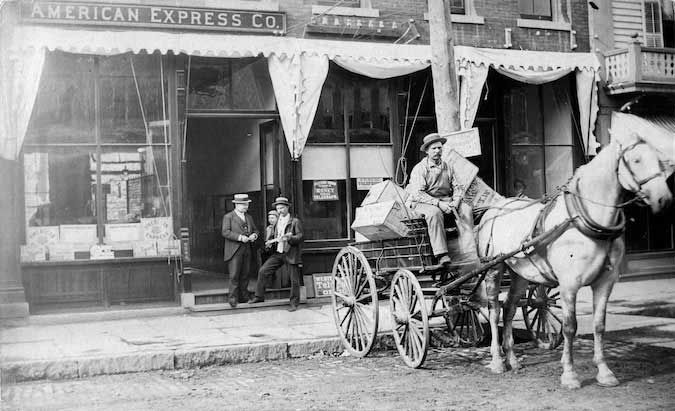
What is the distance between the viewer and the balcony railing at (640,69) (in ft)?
52.0

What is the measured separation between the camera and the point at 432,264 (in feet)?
27.6

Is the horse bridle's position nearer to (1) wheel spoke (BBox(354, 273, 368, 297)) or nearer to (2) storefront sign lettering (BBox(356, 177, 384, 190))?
(1) wheel spoke (BBox(354, 273, 368, 297))

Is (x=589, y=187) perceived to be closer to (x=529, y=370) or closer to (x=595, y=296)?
(x=595, y=296)

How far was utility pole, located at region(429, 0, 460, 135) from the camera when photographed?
33.2 feet

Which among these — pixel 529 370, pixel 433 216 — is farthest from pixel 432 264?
pixel 529 370

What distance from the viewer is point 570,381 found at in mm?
6926

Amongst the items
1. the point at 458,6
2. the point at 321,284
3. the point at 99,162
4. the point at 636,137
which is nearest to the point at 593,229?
the point at 636,137

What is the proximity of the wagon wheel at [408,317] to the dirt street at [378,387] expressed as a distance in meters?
0.19

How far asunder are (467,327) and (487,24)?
323 inches

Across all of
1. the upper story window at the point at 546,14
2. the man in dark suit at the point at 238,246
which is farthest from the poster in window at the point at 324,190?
the upper story window at the point at 546,14

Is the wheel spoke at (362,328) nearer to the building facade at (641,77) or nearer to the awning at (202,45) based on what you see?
the awning at (202,45)

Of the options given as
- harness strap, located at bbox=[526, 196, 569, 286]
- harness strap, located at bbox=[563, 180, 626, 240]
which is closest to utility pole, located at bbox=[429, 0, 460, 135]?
harness strap, located at bbox=[526, 196, 569, 286]

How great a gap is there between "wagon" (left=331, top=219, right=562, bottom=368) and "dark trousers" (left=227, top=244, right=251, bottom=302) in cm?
329

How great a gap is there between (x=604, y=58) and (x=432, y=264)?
10.3 meters
